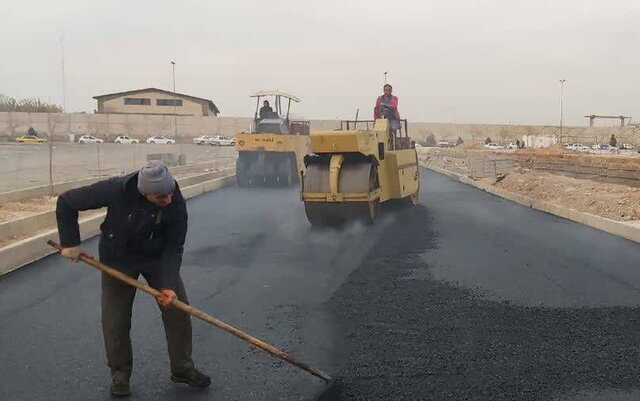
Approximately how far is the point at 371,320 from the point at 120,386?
2.47 metres

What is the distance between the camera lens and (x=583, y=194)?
14883mm

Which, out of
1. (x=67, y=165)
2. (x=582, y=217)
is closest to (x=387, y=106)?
Answer: (x=582, y=217)

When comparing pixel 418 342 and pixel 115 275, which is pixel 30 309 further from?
pixel 418 342

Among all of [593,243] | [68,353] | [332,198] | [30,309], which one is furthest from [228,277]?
[593,243]

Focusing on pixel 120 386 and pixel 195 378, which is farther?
pixel 195 378

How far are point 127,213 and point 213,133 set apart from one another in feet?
197

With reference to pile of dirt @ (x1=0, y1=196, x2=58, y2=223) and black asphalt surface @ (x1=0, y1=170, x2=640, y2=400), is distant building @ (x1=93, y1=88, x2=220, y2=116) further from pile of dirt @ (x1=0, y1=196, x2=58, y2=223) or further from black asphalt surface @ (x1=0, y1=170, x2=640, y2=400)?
black asphalt surface @ (x1=0, y1=170, x2=640, y2=400)

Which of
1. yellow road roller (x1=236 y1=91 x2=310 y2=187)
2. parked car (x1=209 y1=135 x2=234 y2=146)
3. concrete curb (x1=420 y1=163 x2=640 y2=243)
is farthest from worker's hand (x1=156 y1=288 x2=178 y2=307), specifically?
parked car (x1=209 y1=135 x2=234 y2=146)

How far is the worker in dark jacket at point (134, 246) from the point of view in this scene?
12.2ft

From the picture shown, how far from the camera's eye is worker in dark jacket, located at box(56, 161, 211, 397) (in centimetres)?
371

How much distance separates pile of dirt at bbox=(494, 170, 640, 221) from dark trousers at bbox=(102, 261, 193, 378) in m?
9.99

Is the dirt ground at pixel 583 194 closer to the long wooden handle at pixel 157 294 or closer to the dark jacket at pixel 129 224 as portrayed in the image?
the long wooden handle at pixel 157 294

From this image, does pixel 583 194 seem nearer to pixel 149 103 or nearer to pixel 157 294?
pixel 157 294

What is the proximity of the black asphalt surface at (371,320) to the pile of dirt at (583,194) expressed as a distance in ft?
8.00
